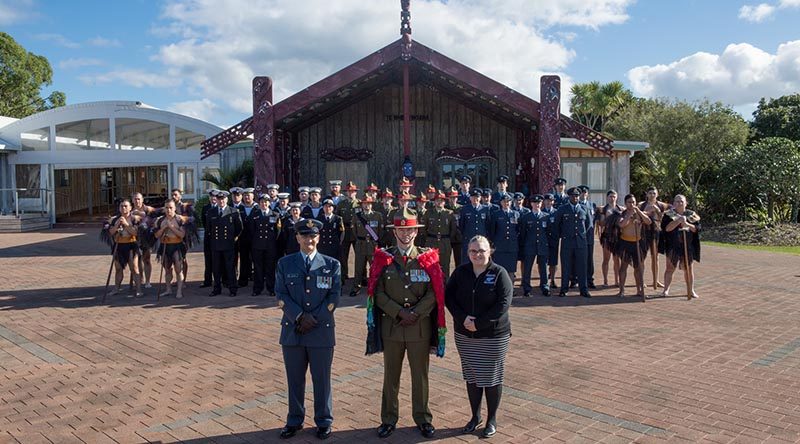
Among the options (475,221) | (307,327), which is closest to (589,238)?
(475,221)

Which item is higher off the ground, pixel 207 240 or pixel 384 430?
pixel 207 240

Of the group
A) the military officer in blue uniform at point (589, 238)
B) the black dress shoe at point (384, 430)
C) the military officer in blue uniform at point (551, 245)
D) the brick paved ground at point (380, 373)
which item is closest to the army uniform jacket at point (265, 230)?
the brick paved ground at point (380, 373)

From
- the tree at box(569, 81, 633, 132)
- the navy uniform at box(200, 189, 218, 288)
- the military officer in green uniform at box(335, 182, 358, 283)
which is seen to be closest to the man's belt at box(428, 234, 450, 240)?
the military officer in green uniform at box(335, 182, 358, 283)

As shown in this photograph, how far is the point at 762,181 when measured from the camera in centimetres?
2331

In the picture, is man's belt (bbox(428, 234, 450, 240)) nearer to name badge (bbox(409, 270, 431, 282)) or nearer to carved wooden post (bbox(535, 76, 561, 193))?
carved wooden post (bbox(535, 76, 561, 193))

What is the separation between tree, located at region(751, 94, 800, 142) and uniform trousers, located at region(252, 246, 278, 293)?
3195 centimetres

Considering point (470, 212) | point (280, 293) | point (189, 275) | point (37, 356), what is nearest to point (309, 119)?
point (189, 275)

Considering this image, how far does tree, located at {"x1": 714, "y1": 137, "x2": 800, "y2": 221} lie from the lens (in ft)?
76.6

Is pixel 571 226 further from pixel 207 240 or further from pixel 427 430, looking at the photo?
pixel 427 430

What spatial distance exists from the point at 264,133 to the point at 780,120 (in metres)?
31.6

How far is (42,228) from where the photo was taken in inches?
1037

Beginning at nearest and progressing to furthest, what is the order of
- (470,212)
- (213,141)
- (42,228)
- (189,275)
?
(470,212)
(189,275)
(213,141)
(42,228)

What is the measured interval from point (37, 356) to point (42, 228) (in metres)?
21.5

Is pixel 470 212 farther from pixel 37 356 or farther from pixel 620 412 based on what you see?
pixel 37 356
